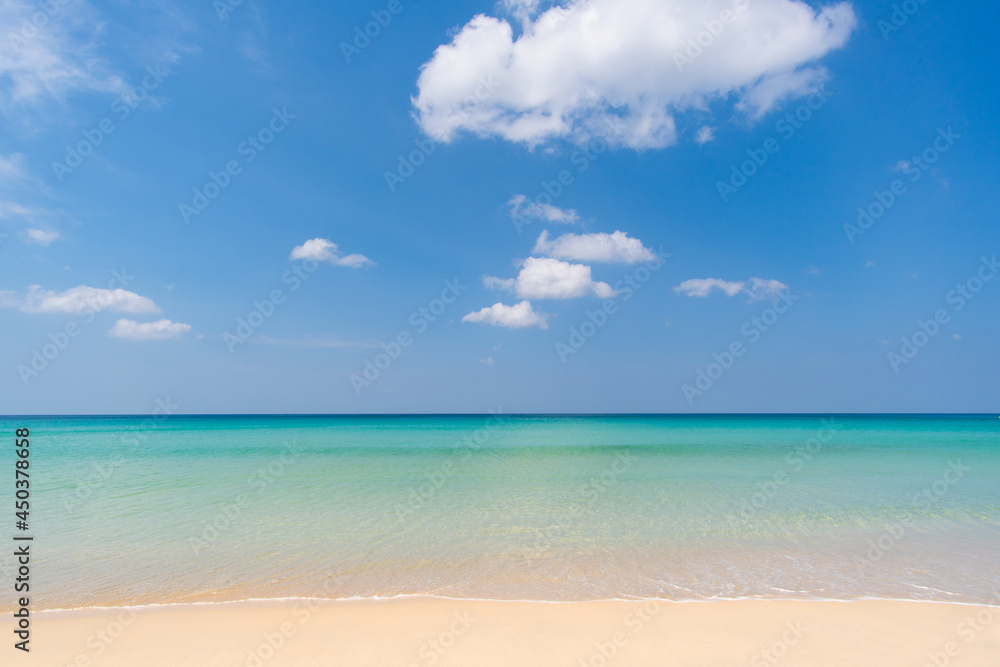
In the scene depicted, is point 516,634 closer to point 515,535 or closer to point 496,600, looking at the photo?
point 496,600

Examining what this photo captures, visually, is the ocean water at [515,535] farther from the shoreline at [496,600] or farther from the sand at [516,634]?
the sand at [516,634]

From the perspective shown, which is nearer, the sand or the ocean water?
the sand

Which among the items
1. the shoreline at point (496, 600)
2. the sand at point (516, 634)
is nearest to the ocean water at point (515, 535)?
the shoreline at point (496, 600)

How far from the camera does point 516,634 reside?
4.56 m

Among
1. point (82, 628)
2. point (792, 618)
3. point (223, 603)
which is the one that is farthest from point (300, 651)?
point (792, 618)

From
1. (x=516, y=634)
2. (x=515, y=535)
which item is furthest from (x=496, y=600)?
(x=515, y=535)

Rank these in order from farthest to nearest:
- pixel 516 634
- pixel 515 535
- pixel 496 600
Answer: pixel 515 535, pixel 496 600, pixel 516 634

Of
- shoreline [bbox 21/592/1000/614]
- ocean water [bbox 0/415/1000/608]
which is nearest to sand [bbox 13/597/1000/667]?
shoreline [bbox 21/592/1000/614]

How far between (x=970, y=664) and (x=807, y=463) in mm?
16018

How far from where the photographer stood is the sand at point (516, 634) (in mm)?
4129

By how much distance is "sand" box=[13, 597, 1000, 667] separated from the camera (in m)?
4.13

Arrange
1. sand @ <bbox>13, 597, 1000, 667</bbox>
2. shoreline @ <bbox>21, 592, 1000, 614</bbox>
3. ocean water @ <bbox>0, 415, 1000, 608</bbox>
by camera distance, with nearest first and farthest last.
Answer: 1. sand @ <bbox>13, 597, 1000, 667</bbox>
2. shoreline @ <bbox>21, 592, 1000, 614</bbox>
3. ocean water @ <bbox>0, 415, 1000, 608</bbox>

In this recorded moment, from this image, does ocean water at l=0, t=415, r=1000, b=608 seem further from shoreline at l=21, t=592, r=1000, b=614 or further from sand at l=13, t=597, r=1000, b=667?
sand at l=13, t=597, r=1000, b=667

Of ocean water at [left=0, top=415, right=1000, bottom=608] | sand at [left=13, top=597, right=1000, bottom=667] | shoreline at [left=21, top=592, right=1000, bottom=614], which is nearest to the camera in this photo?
sand at [left=13, top=597, right=1000, bottom=667]
